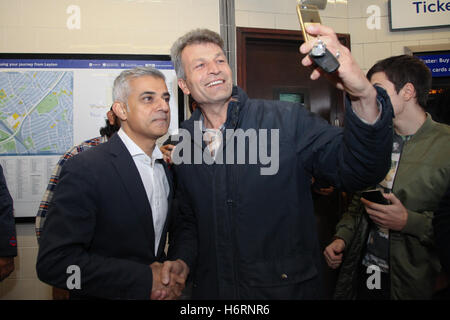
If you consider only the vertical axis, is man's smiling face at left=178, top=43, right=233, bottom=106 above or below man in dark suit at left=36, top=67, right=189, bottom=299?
above

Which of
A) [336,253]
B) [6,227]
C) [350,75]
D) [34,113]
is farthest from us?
[34,113]

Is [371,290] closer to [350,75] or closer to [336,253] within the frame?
[336,253]

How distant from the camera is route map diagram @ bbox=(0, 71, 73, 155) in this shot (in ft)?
7.16

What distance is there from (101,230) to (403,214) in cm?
121

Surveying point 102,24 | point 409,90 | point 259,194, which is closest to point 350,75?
point 259,194

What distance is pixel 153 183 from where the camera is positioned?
125 centimetres

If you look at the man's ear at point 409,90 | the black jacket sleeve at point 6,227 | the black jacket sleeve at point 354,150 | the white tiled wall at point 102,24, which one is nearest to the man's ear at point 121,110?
the black jacket sleeve at point 354,150

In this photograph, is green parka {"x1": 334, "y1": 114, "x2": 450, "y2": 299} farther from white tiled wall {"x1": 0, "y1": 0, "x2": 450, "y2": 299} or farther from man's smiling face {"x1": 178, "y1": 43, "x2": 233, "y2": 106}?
white tiled wall {"x1": 0, "y1": 0, "x2": 450, "y2": 299}

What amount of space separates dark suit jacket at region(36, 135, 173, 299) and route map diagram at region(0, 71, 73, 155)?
131 cm

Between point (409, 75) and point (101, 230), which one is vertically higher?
point (409, 75)

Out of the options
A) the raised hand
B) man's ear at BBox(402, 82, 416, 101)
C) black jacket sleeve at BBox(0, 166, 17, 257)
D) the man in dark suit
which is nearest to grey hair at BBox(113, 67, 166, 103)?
the man in dark suit

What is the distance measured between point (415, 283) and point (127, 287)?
115cm

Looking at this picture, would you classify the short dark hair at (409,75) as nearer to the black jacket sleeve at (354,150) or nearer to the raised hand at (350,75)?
the black jacket sleeve at (354,150)

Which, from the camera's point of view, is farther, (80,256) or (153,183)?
(153,183)
